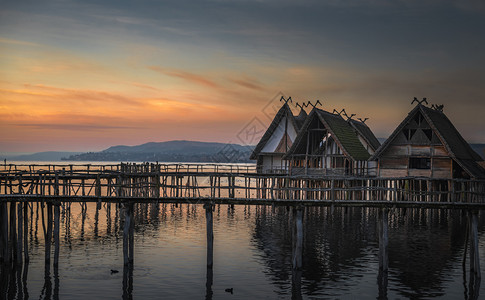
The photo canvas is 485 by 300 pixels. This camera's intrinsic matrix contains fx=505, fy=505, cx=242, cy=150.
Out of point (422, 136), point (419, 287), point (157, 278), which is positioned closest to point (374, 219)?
point (422, 136)

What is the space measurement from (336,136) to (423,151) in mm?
7079

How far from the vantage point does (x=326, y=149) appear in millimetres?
44688

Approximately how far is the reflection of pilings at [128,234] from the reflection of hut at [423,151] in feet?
73.2

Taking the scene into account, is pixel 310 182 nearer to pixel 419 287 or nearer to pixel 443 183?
pixel 443 183

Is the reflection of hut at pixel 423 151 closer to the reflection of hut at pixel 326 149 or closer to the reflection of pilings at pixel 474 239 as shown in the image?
the reflection of hut at pixel 326 149

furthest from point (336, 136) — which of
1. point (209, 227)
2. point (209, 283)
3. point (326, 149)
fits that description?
point (209, 283)

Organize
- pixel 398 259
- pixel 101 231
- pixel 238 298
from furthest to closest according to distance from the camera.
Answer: pixel 101 231 → pixel 398 259 → pixel 238 298

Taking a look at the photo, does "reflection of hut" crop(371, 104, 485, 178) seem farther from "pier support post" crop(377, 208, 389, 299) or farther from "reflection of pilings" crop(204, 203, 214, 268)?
"reflection of pilings" crop(204, 203, 214, 268)

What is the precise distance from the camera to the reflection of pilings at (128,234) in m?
25.6

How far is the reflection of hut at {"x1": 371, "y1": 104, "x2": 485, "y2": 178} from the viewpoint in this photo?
127ft

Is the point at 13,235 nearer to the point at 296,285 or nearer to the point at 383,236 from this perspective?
the point at 296,285

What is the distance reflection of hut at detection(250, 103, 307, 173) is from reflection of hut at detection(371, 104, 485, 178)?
11373 mm

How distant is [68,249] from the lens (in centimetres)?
3125

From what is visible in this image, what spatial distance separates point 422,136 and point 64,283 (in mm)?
28559
